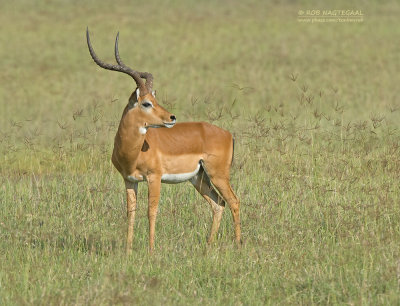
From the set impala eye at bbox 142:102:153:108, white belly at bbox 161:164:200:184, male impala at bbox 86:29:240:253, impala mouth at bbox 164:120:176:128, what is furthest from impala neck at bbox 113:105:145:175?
white belly at bbox 161:164:200:184

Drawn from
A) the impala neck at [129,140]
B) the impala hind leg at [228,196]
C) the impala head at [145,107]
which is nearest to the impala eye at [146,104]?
the impala head at [145,107]

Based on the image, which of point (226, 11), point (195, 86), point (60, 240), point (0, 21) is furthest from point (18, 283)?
point (226, 11)

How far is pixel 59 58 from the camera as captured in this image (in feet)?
87.6

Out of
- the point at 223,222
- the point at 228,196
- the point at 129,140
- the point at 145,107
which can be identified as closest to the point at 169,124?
the point at 145,107

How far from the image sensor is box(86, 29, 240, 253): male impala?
299 inches

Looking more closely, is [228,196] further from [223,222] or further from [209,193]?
[223,222]

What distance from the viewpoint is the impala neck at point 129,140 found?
7.59 metres

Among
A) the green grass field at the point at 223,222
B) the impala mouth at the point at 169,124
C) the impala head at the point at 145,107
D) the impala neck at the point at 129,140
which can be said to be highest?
the impala head at the point at 145,107

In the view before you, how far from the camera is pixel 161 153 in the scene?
25.9 ft

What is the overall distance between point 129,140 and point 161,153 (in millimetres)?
447

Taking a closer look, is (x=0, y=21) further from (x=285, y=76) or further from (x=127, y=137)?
(x=127, y=137)

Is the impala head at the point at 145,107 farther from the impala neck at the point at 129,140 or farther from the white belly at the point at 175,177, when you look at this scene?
the white belly at the point at 175,177

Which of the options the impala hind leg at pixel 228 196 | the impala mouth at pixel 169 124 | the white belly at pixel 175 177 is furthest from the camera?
the impala hind leg at pixel 228 196

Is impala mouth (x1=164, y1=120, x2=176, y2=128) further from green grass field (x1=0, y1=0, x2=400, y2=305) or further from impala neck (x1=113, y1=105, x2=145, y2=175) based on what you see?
green grass field (x1=0, y1=0, x2=400, y2=305)
